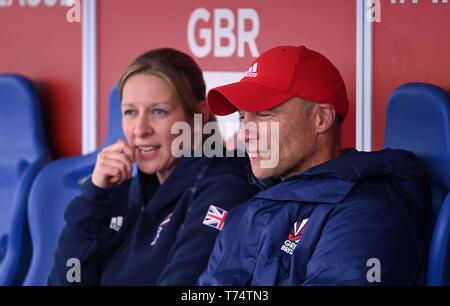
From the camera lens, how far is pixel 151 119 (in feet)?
5.99

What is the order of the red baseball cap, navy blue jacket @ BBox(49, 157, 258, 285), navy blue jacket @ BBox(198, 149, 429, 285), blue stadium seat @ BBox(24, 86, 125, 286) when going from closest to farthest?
navy blue jacket @ BBox(198, 149, 429, 285) → the red baseball cap → navy blue jacket @ BBox(49, 157, 258, 285) → blue stadium seat @ BBox(24, 86, 125, 286)

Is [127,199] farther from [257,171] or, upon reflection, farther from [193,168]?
[257,171]

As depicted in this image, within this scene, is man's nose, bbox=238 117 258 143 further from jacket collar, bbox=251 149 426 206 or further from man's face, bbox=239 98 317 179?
jacket collar, bbox=251 149 426 206

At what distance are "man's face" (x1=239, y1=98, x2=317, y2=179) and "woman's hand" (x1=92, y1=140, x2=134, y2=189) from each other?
1.20 feet

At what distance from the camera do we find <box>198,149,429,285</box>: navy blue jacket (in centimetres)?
135

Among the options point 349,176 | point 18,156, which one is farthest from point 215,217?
point 18,156

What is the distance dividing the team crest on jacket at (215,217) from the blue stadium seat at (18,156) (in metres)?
0.72

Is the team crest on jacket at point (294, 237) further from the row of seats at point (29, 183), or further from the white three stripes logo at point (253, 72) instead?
the row of seats at point (29, 183)

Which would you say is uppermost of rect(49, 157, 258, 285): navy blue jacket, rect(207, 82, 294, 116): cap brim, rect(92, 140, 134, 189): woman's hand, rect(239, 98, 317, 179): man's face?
rect(207, 82, 294, 116): cap brim

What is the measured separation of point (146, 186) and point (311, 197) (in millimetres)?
542

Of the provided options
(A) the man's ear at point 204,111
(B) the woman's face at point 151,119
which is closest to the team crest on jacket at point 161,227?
(B) the woman's face at point 151,119

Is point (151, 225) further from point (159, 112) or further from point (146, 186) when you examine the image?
point (159, 112)

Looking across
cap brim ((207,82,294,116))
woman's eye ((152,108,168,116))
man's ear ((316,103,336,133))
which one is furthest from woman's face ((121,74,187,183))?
man's ear ((316,103,336,133))

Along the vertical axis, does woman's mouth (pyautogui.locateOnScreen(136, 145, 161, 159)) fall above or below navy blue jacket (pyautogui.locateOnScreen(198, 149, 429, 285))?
above
